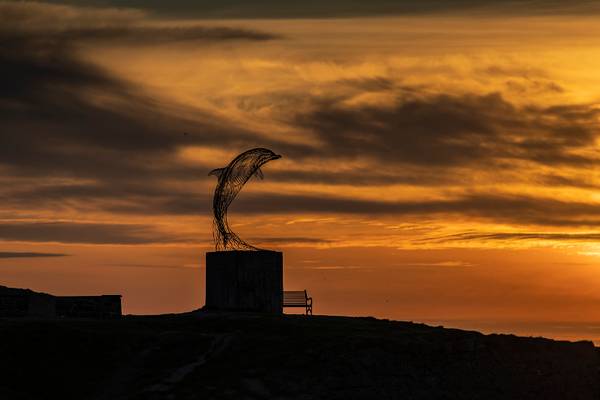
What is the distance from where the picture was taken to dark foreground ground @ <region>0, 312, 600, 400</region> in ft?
114

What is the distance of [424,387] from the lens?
35.7 m

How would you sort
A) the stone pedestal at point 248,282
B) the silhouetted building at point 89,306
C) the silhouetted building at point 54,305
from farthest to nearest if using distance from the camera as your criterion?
1. the stone pedestal at point 248,282
2. the silhouetted building at point 89,306
3. the silhouetted building at point 54,305

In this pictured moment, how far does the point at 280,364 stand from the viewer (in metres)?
36.9

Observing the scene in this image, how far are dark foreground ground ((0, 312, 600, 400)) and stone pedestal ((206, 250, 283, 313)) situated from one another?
10177mm

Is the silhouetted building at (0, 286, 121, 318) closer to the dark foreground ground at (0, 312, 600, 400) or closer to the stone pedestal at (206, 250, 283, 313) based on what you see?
the stone pedestal at (206, 250, 283, 313)

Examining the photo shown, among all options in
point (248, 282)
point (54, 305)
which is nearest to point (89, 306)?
point (54, 305)

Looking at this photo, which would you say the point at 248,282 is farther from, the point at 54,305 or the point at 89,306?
the point at 54,305

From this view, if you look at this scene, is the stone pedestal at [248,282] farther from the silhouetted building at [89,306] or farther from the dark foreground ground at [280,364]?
the dark foreground ground at [280,364]

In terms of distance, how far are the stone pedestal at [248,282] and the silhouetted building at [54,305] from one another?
5545 mm

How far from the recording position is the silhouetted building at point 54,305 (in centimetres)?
5056

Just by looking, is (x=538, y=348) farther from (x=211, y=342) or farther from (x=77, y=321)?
(x=77, y=321)

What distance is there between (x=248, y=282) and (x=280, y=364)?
1752 cm

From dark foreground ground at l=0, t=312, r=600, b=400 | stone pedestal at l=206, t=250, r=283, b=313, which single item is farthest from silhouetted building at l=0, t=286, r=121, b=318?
dark foreground ground at l=0, t=312, r=600, b=400

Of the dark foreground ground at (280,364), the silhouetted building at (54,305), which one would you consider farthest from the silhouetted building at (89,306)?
the dark foreground ground at (280,364)
